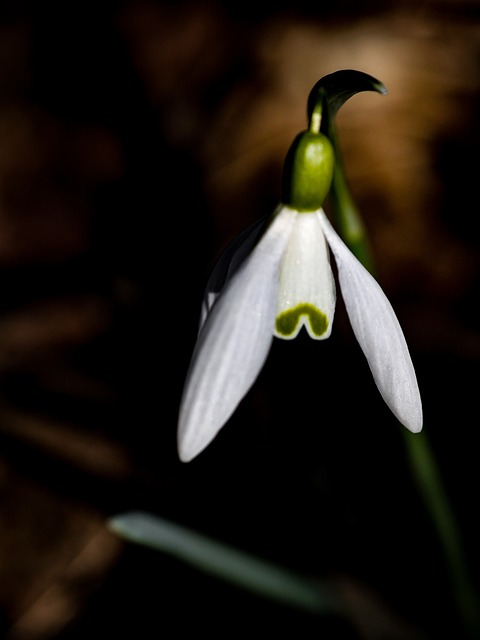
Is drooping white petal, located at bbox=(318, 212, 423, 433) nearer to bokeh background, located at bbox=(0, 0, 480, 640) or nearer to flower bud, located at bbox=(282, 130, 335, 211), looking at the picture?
flower bud, located at bbox=(282, 130, 335, 211)

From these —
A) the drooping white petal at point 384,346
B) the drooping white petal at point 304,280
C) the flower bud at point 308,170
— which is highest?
the flower bud at point 308,170

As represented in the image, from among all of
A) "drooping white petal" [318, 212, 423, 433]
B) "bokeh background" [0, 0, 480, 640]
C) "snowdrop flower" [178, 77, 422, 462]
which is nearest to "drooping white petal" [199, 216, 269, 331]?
"snowdrop flower" [178, 77, 422, 462]

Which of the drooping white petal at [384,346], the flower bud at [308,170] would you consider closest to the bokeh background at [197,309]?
the drooping white petal at [384,346]

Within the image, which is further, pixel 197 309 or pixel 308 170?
pixel 197 309

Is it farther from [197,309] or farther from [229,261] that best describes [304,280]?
[197,309]

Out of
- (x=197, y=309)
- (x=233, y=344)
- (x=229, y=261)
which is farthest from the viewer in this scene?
(x=197, y=309)

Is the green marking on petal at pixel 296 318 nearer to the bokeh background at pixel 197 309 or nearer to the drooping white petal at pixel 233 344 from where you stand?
the drooping white petal at pixel 233 344

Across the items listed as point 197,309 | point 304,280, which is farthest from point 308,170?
point 197,309
